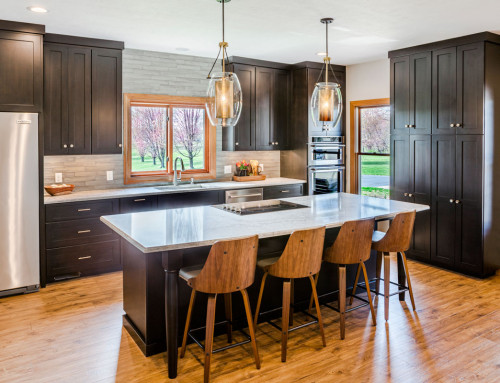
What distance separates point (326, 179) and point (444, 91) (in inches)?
81.5

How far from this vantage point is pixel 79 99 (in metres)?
4.71

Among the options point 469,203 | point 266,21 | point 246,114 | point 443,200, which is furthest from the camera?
point 246,114

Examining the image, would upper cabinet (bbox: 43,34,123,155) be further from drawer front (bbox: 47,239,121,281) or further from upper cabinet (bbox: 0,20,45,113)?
drawer front (bbox: 47,239,121,281)

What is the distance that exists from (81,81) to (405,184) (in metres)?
4.00

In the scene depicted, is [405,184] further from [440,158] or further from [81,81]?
[81,81]

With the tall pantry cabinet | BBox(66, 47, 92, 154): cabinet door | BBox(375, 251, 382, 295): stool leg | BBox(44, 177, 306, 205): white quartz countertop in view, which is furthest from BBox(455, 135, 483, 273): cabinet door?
BBox(66, 47, 92, 154): cabinet door

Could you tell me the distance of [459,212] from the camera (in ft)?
15.6

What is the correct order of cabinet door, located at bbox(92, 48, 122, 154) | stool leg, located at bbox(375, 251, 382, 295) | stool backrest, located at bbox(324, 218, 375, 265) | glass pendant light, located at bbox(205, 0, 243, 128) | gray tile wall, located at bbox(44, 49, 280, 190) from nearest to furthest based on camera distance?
glass pendant light, located at bbox(205, 0, 243, 128) → stool backrest, located at bbox(324, 218, 375, 265) → stool leg, located at bbox(375, 251, 382, 295) → cabinet door, located at bbox(92, 48, 122, 154) → gray tile wall, located at bbox(44, 49, 280, 190)

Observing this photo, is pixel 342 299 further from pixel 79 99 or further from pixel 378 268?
pixel 79 99

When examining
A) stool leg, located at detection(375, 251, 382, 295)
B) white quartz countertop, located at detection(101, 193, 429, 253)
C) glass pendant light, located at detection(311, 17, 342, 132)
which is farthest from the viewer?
stool leg, located at detection(375, 251, 382, 295)

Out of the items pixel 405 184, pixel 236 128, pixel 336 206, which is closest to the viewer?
pixel 336 206

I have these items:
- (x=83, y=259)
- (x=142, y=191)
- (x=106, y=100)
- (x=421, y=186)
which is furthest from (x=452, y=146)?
(x=83, y=259)

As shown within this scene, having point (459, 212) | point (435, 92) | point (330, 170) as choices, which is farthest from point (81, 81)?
point (459, 212)

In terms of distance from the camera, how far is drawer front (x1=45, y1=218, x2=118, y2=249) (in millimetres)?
4395
